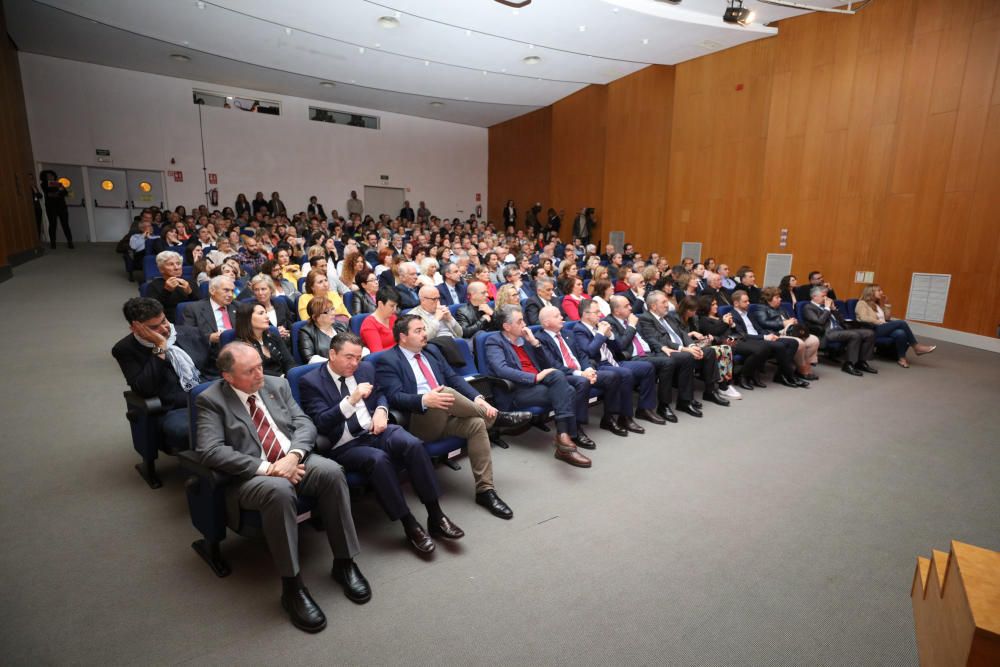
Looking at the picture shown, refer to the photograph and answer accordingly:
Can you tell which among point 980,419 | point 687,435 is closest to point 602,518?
point 687,435

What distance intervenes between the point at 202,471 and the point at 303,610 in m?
0.69

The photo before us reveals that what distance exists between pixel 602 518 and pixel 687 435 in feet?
4.86

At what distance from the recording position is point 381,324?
3.85m

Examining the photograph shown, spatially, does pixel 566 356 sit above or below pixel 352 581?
above

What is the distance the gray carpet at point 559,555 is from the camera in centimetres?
185

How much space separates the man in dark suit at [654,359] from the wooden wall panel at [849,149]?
547cm

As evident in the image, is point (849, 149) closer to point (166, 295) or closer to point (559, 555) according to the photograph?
point (559, 555)

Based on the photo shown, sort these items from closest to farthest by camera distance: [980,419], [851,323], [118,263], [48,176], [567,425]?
[567,425], [980,419], [851,323], [118,263], [48,176]

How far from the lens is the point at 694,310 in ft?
16.5

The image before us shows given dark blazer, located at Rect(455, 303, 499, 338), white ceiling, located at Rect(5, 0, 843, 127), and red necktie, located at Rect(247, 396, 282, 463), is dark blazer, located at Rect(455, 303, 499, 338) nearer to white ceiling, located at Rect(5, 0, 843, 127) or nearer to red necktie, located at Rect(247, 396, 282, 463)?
red necktie, located at Rect(247, 396, 282, 463)

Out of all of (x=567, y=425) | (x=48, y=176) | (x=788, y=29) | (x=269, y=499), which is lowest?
(x=567, y=425)

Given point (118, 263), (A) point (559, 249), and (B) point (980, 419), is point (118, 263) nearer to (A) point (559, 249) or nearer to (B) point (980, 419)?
(A) point (559, 249)

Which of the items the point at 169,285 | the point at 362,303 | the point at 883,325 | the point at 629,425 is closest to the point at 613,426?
the point at 629,425

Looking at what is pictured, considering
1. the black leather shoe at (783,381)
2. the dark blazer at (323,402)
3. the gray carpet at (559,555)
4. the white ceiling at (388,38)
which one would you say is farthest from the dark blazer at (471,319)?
the white ceiling at (388,38)
